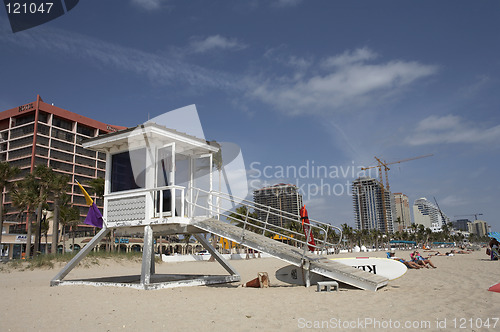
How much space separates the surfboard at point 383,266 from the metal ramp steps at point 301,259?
1346mm

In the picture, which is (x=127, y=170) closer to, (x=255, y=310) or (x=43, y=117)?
(x=255, y=310)

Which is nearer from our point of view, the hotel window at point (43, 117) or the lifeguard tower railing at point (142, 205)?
the lifeguard tower railing at point (142, 205)

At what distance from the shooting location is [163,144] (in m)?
12.2

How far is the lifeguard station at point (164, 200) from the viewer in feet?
35.9

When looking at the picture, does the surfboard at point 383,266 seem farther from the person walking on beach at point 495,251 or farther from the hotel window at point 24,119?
the hotel window at point 24,119

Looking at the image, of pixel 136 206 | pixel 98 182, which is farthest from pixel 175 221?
pixel 98 182

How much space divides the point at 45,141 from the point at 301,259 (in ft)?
283

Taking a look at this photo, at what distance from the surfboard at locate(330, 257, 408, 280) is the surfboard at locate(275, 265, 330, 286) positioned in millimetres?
1072

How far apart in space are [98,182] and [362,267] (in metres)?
39.7

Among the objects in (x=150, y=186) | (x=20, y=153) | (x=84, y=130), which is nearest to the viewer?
(x=150, y=186)

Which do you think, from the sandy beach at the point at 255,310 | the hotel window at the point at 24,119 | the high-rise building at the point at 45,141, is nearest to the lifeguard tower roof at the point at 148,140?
the sandy beach at the point at 255,310

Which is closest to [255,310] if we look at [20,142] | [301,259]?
[301,259]

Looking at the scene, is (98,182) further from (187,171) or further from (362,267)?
(362,267)

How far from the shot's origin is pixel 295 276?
11641 millimetres
